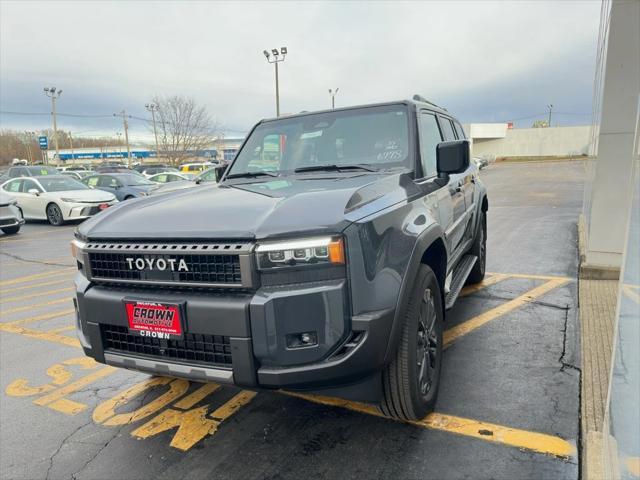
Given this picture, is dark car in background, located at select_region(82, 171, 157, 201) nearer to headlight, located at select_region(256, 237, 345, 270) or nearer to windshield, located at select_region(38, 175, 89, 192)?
windshield, located at select_region(38, 175, 89, 192)

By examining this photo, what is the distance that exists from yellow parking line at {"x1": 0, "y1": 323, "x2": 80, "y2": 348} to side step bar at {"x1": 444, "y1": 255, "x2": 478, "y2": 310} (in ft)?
11.6

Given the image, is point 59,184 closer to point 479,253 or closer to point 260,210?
point 479,253

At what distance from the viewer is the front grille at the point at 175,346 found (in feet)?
7.77

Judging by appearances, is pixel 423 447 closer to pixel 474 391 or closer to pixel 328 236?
pixel 474 391

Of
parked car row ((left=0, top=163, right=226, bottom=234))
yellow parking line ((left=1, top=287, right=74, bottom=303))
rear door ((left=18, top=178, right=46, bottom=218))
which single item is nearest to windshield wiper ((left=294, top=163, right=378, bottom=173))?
yellow parking line ((left=1, top=287, right=74, bottom=303))

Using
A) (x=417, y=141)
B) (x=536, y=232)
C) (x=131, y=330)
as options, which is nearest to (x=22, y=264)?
(x=131, y=330)

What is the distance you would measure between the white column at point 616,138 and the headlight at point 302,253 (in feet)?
14.9

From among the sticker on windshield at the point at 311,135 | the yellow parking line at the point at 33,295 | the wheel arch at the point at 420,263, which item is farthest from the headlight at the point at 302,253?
the yellow parking line at the point at 33,295

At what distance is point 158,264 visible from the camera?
2461 mm

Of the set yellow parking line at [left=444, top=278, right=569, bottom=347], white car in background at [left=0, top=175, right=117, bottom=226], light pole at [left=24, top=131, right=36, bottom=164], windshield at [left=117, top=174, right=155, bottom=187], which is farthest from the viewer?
light pole at [left=24, top=131, right=36, bottom=164]

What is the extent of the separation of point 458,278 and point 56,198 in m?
13.0

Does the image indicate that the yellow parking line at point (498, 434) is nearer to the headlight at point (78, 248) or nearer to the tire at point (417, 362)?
the tire at point (417, 362)

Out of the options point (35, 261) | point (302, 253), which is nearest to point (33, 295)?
point (35, 261)

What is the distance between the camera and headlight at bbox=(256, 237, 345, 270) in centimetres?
220
